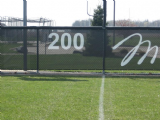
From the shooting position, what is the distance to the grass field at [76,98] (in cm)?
566

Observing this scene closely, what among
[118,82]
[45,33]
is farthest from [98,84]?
[45,33]

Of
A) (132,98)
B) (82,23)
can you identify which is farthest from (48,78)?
(82,23)

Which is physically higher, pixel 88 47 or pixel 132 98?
pixel 88 47

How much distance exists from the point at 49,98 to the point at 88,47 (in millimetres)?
4712

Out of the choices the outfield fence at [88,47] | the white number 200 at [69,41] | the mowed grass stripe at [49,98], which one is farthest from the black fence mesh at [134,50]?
the mowed grass stripe at [49,98]

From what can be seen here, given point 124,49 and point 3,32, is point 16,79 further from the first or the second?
point 124,49

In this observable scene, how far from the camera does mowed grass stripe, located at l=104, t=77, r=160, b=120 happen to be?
570 cm

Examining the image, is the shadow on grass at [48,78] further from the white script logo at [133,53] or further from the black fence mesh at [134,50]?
the white script logo at [133,53]

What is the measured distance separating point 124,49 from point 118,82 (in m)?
2.34

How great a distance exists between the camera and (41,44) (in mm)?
11430

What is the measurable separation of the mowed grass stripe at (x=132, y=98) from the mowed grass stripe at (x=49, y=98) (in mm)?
331

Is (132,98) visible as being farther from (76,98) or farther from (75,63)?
(75,63)

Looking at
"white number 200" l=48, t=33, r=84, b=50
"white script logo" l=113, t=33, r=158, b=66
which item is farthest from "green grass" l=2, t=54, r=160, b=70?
"white number 200" l=48, t=33, r=84, b=50

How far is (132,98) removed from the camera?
710 centimetres
